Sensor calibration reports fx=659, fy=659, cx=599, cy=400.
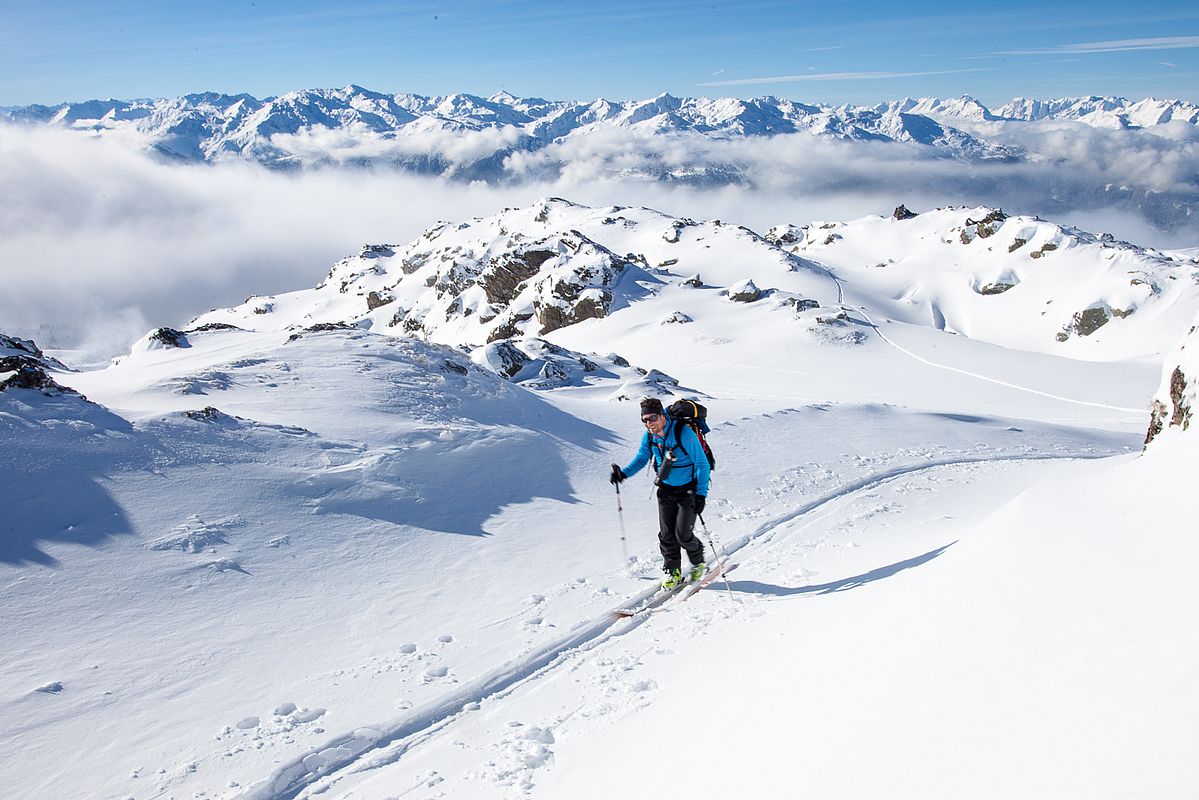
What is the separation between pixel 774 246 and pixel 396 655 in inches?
4165

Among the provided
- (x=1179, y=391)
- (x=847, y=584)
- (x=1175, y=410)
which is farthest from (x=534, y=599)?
Answer: (x=1179, y=391)

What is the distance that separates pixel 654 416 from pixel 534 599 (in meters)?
2.68

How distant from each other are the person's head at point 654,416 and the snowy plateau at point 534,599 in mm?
2089

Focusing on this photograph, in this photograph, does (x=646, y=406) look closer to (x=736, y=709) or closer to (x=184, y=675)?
(x=736, y=709)

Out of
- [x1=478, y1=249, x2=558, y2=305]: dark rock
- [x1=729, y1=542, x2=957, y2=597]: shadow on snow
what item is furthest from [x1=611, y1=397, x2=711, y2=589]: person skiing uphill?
[x1=478, y1=249, x2=558, y2=305]: dark rock

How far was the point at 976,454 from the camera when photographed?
54.2 feet

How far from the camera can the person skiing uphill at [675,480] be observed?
8133 millimetres

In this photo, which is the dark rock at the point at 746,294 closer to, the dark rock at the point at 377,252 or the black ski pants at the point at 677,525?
the black ski pants at the point at 677,525

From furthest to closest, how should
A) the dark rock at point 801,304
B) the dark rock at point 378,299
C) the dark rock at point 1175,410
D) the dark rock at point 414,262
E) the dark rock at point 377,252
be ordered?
the dark rock at point 377,252 → the dark rock at point 414,262 → the dark rock at point 378,299 → the dark rock at point 801,304 → the dark rock at point 1175,410

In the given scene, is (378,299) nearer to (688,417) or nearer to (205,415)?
(205,415)

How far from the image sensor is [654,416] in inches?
319

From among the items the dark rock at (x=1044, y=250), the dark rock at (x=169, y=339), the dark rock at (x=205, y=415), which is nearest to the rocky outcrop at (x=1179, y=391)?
the dark rock at (x=205, y=415)

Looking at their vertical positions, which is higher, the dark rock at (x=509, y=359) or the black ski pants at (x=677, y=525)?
the black ski pants at (x=677, y=525)

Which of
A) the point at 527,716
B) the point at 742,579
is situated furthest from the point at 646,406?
the point at 527,716
